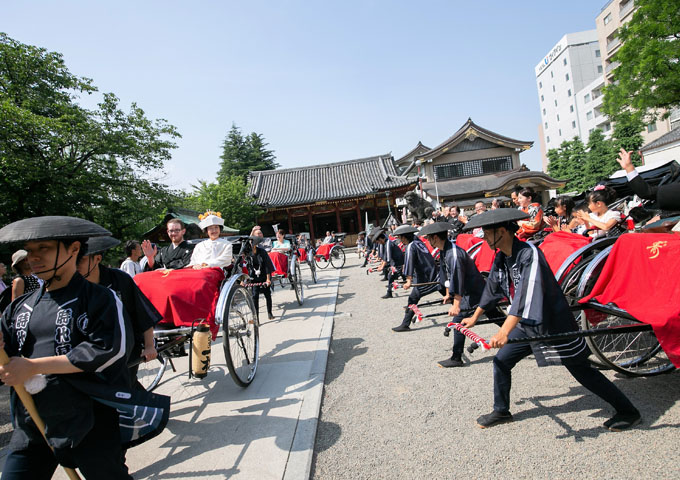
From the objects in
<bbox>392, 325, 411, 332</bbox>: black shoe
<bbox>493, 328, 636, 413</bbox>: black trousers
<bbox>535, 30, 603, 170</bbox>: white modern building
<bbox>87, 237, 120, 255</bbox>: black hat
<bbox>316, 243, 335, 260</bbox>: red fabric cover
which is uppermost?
<bbox>535, 30, 603, 170</bbox>: white modern building

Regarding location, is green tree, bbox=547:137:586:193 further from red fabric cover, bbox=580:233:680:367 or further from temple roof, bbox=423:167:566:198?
red fabric cover, bbox=580:233:680:367

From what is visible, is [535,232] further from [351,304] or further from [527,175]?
[527,175]

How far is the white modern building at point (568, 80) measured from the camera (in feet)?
151

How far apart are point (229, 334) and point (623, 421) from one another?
10.4 feet

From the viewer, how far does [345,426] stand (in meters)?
3.01

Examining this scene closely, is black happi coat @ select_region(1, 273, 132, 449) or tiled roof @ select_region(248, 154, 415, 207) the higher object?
tiled roof @ select_region(248, 154, 415, 207)

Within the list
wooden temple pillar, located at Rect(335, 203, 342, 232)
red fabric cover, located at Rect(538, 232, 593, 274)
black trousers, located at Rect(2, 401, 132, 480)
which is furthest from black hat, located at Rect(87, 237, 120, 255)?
wooden temple pillar, located at Rect(335, 203, 342, 232)

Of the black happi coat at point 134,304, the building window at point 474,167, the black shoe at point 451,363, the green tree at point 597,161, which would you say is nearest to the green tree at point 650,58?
the building window at point 474,167

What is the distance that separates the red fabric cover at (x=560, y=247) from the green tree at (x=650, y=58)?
1331 centimetres

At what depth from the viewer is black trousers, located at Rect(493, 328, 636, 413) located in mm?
2428

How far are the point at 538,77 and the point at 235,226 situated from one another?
5274cm

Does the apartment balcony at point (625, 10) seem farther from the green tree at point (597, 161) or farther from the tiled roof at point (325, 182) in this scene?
the tiled roof at point (325, 182)

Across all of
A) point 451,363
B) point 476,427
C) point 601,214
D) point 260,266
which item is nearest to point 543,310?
point 476,427

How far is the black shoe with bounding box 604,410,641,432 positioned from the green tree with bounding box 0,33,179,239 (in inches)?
527
